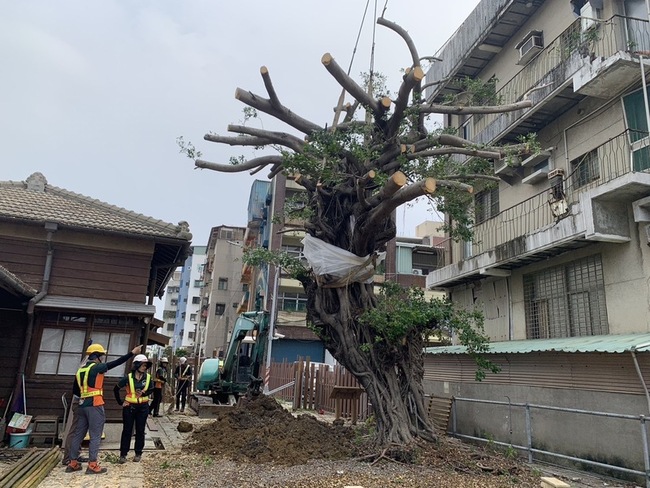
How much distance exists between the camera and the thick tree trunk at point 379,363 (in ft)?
29.1

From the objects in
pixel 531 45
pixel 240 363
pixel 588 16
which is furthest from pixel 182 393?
pixel 588 16

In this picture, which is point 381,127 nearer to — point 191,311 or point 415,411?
point 415,411

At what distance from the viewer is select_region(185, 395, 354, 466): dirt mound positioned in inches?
331

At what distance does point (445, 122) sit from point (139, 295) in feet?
41.6

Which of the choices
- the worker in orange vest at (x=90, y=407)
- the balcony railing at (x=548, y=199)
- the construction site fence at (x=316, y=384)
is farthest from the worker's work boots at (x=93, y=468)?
the construction site fence at (x=316, y=384)

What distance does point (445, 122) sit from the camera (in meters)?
18.7

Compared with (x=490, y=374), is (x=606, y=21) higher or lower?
higher

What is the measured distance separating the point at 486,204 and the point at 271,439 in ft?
35.6

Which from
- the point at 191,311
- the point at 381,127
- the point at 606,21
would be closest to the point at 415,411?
the point at 381,127

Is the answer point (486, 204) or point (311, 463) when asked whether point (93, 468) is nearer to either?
point (311, 463)

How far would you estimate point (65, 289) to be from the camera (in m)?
11.3

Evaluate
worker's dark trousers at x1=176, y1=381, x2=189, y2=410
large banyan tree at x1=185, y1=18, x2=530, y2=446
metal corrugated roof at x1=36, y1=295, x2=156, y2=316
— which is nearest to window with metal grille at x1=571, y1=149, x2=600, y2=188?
large banyan tree at x1=185, y1=18, x2=530, y2=446

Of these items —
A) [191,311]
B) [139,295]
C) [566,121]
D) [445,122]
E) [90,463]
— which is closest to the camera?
[90,463]

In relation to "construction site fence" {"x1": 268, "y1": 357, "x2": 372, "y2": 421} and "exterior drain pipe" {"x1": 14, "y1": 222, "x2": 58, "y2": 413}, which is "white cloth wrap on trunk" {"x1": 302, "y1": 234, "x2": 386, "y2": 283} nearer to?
"exterior drain pipe" {"x1": 14, "y1": 222, "x2": 58, "y2": 413}
